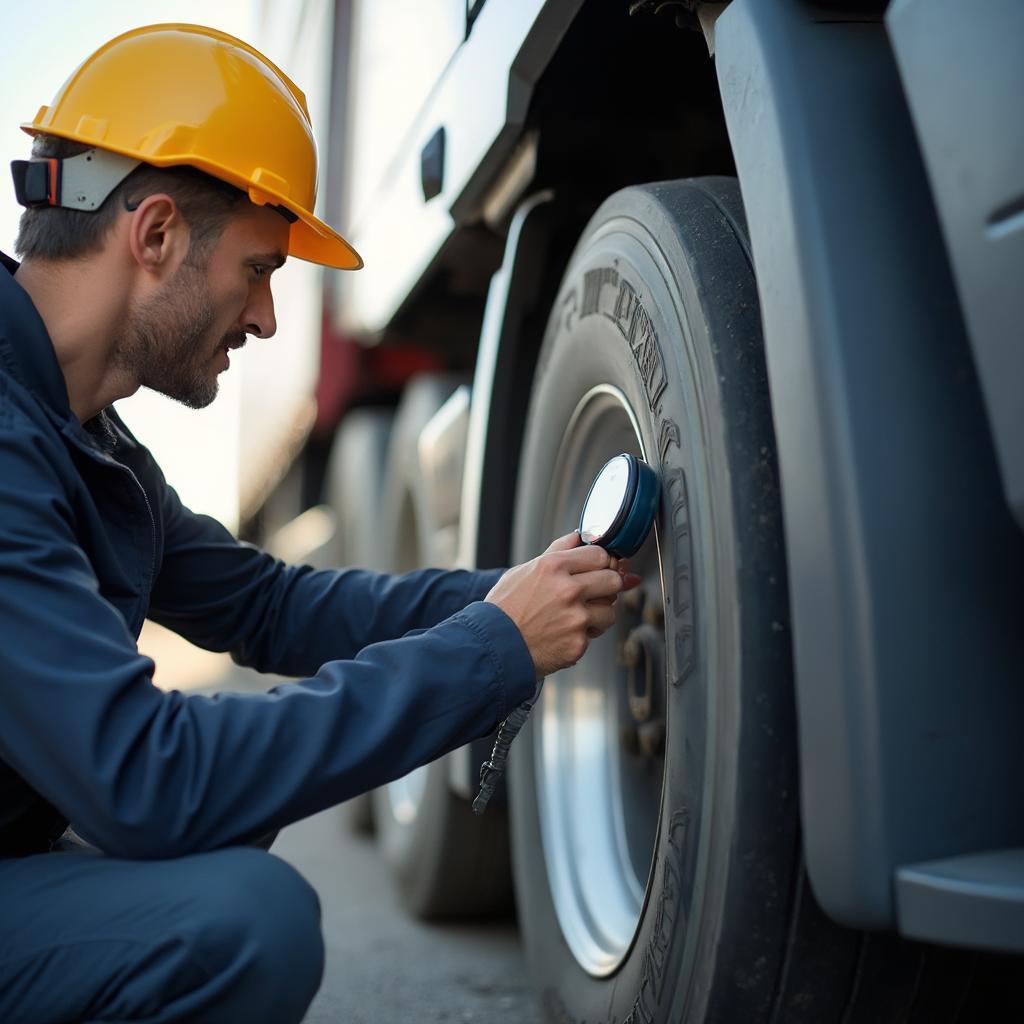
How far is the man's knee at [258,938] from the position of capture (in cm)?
116

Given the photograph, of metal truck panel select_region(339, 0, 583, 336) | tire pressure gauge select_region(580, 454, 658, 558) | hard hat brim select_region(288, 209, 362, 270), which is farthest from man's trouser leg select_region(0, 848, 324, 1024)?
metal truck panel select_region(339, 0, 583, 336)

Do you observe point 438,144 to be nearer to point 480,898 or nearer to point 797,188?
point 797,188

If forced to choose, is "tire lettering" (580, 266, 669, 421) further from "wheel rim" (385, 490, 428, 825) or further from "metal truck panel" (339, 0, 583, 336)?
"wheel rim" (385, 490, 428, 825)

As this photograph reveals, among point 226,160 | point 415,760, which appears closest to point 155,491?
point 226,160

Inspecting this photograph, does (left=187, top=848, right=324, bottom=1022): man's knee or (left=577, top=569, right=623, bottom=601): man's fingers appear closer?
(left=187, top=848, right=324, bottom=1022): man's knee

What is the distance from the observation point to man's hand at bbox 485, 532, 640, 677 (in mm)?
1305

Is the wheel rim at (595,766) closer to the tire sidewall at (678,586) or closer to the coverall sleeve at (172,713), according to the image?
the tire sidewall at (678,586)

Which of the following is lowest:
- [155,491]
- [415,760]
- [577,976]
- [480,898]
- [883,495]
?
[480,898]

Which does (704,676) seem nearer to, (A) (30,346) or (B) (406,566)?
(A) (30,346)

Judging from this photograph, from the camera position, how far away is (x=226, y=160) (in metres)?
1.46

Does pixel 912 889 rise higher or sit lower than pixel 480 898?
higher

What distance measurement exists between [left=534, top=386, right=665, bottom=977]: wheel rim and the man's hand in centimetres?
31

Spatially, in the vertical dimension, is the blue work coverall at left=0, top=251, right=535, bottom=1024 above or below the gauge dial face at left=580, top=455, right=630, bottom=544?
below

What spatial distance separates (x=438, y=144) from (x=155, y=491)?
98 centimetres
